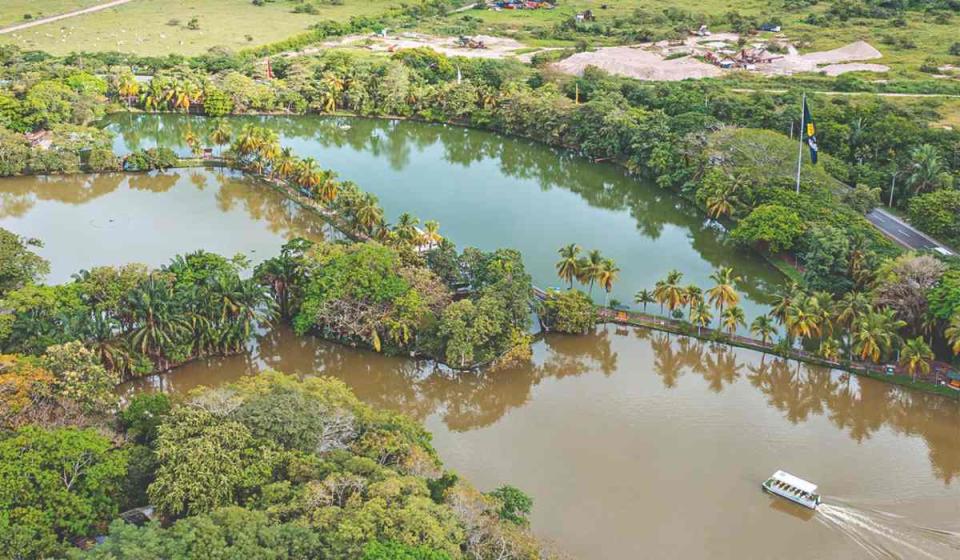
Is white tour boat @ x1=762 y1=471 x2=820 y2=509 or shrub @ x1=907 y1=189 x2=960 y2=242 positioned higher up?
shrub @ x1=907 y1=189 x2=960 y2=242

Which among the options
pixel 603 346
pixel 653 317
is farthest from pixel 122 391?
pixel 653 317

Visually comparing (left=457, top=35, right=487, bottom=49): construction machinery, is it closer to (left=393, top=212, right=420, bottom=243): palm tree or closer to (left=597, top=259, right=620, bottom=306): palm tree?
(left=393, top=212, right=420, bottom=243): palm tree

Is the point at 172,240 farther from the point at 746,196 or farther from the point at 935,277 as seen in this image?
the point at 935,277

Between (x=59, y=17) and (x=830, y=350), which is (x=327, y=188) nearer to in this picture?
(x=830, y=350)

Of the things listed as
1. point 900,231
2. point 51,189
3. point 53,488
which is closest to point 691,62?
point 900,231

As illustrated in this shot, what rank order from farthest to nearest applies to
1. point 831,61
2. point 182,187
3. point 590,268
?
point 831,61 → point 182,187 → point 590,268

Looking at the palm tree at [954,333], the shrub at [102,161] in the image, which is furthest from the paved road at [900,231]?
the shrub at [102,161]

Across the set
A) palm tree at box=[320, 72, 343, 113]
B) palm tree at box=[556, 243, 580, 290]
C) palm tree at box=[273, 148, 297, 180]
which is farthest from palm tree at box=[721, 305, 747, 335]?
palm tree at box=[320, 72, 343, 113]
